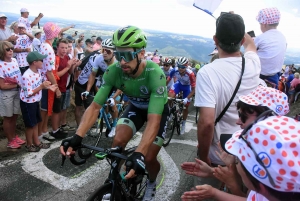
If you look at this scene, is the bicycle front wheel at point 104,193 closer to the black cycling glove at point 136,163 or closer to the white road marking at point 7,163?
the black cycling glove at point 136,163

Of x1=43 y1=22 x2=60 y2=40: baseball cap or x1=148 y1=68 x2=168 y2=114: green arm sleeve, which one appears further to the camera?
x1=43 y1=22 x2=60 y2=40: baseball cap

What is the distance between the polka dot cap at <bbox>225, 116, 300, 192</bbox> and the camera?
102 centimetres

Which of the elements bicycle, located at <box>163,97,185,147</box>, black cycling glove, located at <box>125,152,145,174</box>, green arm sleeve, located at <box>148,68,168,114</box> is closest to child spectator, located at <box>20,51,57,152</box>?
green arm sleeve, located at <box>148,68,168,114</box>

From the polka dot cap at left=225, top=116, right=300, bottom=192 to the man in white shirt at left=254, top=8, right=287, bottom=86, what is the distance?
3063mm

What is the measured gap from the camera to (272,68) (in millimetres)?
3951

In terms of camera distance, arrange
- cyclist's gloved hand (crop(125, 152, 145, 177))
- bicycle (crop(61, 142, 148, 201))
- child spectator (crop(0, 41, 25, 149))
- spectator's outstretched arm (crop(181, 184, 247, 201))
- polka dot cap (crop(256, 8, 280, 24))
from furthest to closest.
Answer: child spectator (crop(0, 41, 25, 149)) < polka dot cap (crop(256, 8, 280, 24)) < bicycle (crop(61, 142, 148, 201)) < cyclist's gloved hand (crop(125, 152, 145, 177)) < spectator's outstretched arm (crop(181, 184, 247, 201))

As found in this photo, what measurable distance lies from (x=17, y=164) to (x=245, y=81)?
4223mm

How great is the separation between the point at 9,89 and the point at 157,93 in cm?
348

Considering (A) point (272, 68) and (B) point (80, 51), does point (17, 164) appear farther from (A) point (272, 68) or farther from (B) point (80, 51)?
(B) point (80, 51)

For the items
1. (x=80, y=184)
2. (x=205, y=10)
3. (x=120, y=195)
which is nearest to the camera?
(x=120, y=195)

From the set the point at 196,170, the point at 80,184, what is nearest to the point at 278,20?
the point at 196,170

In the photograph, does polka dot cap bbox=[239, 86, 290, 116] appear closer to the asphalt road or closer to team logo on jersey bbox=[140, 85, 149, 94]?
team logo on jersey bbox=[140, 85, 149, 94]

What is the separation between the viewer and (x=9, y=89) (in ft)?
16.1

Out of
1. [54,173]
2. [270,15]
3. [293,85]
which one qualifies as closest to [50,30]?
[54,173]
